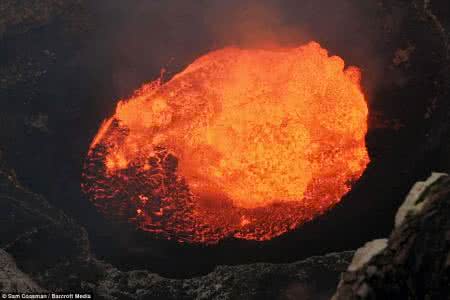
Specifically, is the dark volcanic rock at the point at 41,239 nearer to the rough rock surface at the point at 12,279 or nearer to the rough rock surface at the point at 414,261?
the rough rock surface at the point at 12,279

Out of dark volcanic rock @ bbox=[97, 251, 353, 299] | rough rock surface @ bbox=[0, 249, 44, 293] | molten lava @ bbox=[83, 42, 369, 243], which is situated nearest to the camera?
rough rock surface @ bbox=[0, 249, 44, 293]

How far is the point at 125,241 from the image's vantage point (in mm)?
7859

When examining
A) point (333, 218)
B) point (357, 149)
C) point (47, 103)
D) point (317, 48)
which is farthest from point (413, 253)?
point (47, 103)

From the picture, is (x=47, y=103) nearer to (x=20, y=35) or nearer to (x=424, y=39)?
(x=20, y=35)

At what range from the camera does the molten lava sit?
7.97m

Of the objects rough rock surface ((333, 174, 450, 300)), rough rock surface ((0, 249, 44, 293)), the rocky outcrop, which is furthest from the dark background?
rough rock surface ((333, 174, 450, 300))

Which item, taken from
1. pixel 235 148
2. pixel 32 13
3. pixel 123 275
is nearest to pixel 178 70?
pixel 235 148

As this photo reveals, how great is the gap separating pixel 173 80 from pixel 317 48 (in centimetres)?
332

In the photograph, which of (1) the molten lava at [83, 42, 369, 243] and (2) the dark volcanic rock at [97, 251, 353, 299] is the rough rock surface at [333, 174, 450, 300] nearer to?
(2) the dark volcanic rock at [97, 251, 353, 299]

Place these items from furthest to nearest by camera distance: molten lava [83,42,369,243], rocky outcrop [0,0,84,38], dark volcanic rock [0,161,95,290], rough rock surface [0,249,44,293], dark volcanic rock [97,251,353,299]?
rocky outcrop [0,0,84,38] → molten lava [83,42,369,243] → dark volcanic rock [0,161,95,290] → dark volcanic rock [97,251,353,299] → rough rock surface [0,249,44,293]

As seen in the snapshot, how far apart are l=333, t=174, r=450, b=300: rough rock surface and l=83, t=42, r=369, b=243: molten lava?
2406mm

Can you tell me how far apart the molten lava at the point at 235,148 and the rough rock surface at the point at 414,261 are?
2.41 metres

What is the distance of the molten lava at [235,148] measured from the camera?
26.1 ft

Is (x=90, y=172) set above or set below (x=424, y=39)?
below
